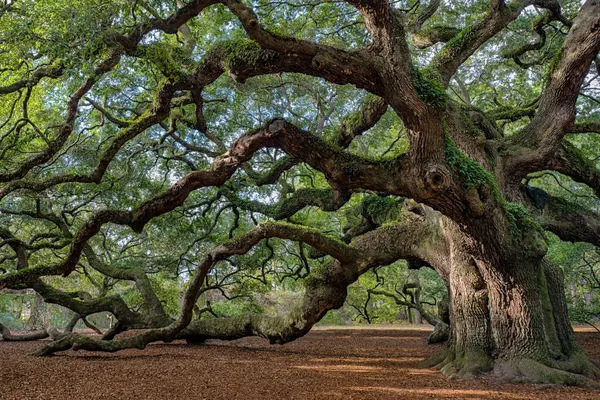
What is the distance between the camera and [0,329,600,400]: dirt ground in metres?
4.38

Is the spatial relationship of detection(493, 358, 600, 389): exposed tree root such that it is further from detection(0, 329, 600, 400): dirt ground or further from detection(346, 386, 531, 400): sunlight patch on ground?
detection(346, 386, 531, 400): sunlight patch on ground

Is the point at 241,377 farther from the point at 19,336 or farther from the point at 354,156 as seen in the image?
the point at 19,336

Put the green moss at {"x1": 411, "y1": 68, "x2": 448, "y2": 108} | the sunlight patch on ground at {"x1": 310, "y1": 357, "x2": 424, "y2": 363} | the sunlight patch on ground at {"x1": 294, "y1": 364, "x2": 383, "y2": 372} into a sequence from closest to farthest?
the green moss at {"x1": 411, "y1": 68, "x2": 448, "y2": 108} → the sunlight patch on ground at {"x1": 294, "y1": 364, "x2": 383, "y2": 372} → the sunlight patch on ground at {"x1": 310, "y1": 357, "x2": 424, "y2": 363}

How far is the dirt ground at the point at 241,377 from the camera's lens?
438cm

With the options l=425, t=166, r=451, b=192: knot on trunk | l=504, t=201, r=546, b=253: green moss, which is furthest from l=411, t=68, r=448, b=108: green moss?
l=504, t=201, r=546, b=253: green moss

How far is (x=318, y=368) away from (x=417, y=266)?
3261 mm

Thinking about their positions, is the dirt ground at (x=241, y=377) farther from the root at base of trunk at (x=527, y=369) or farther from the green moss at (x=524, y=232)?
the green moss at (x=524, y=232)

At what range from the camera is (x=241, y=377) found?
17.4ft

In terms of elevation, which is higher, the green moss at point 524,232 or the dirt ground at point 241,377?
the green moss at point 524,232

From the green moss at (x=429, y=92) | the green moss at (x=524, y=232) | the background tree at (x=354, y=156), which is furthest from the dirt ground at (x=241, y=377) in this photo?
the green moss at (x=429, y=92)

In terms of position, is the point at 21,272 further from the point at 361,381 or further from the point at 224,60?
the point at 361,381

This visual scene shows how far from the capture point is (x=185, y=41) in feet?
31.7

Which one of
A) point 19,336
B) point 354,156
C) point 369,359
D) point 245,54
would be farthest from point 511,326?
point 19,336

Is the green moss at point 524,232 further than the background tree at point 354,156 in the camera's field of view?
Yes
